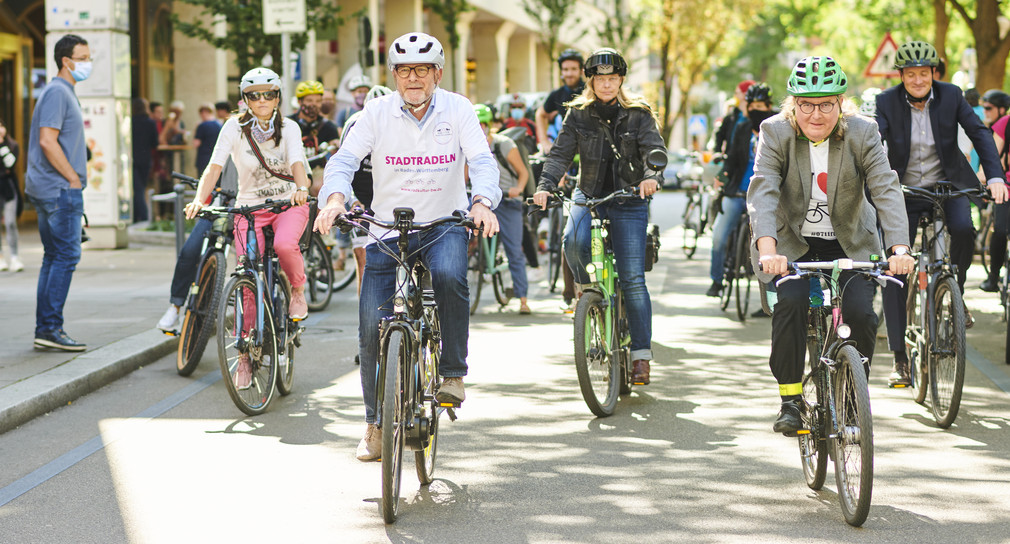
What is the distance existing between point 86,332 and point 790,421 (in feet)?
20.0

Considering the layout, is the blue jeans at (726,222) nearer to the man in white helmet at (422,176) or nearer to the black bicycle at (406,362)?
the man in white helmet at (422,176)

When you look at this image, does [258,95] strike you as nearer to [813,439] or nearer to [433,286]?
[433,286]

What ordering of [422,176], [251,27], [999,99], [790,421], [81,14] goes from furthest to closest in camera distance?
[251,27]
[81,14]
[999,99]
[422,176]
[790,421]

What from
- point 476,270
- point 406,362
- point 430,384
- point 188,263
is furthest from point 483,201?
point 476,270

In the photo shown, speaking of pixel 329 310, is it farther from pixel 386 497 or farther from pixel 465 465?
pixel 386 497

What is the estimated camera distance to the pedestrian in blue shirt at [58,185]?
9039 millimetres

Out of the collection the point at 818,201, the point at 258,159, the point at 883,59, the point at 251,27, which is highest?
the point at 251,27

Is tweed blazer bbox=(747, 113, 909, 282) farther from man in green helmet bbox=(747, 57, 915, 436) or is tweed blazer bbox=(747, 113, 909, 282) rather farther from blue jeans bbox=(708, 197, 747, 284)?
blue jeans bbox=(708, 197, 747, 284)

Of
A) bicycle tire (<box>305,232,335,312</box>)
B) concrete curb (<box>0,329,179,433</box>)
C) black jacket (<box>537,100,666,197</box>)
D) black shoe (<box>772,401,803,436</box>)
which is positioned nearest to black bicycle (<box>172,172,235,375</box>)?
concrete curb (<box>0,329,179,433</box>)

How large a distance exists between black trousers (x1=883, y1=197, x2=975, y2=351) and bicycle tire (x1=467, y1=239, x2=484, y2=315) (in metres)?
4.91

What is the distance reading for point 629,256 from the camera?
7.76 meters

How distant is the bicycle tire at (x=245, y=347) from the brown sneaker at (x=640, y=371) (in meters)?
2.04

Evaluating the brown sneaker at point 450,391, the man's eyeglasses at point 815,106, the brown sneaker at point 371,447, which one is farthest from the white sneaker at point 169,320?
the man's eyeglasses at point 815,106

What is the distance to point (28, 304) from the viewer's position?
11.7 m
